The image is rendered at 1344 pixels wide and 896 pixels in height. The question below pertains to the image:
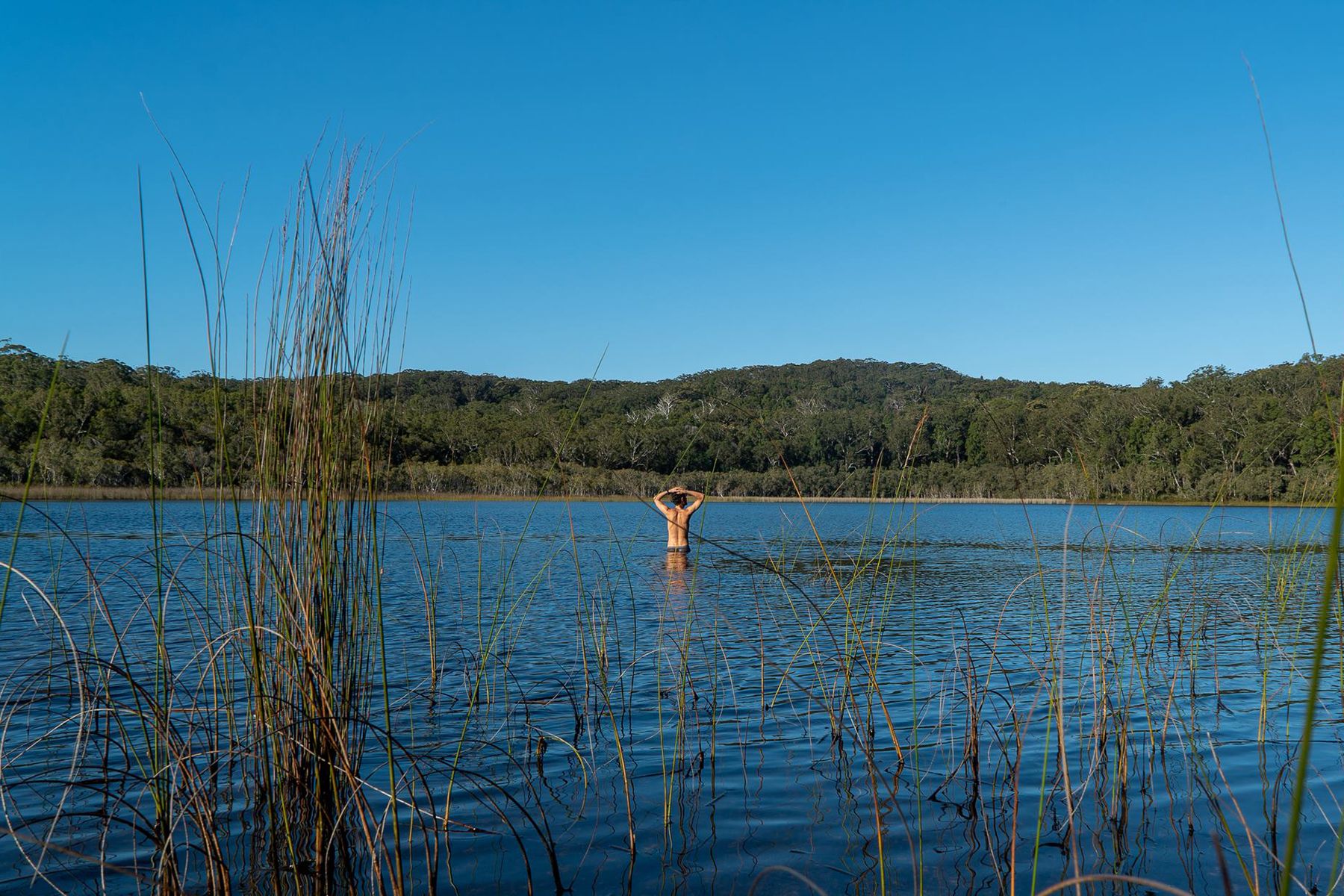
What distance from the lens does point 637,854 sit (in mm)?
3846

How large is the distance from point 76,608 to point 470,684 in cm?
594

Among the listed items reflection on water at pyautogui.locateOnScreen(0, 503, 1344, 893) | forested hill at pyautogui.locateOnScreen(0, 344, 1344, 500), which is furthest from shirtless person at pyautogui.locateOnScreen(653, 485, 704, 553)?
reflection on water at pyautogui.locateOnScreen(0, 503, 1344, 893)

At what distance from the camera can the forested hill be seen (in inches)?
188

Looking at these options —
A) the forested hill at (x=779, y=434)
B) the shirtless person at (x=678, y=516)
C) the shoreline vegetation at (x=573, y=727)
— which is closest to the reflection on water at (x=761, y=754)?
the shoreline vegetation at (x=573, y=727)

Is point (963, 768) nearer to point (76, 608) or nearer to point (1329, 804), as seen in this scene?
point (1329, 804)

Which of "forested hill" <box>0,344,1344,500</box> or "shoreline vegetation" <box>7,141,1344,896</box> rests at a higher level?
"forested hill" <box>0,344,1344,500</box>

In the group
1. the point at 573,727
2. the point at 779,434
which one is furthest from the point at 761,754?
the point at 779,434

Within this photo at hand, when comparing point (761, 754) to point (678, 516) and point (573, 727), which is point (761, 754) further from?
point (678, 516)

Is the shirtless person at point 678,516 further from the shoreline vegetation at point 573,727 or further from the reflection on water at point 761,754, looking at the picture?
the shoreline vegetation at point 573,727

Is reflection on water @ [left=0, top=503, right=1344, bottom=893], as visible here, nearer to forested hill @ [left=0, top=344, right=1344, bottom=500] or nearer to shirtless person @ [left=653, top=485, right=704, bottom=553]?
forested hill @ [left=0, top=344, right=1344, bottom=500]

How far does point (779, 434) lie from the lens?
21.7 ft

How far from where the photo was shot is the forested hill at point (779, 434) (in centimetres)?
477

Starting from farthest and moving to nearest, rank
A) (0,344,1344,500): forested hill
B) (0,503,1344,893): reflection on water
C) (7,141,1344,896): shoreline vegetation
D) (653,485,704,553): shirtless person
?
(653,485,704,553): shirtless person, (0,344,1344,500): forested hill, (0,503,1344,893): reflection on water, (7,141,1344,896): shoreline vegetation

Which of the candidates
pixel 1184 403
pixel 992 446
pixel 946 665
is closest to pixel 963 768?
pixel 992 446
